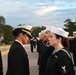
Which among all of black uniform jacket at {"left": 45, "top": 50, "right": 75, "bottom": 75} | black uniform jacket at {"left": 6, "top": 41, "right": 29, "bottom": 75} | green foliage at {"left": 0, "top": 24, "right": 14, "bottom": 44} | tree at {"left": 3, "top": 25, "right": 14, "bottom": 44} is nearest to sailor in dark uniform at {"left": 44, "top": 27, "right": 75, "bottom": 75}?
black uniform jacket at {"left": 45, "top": 50, "right": 75, "bottom": 75}

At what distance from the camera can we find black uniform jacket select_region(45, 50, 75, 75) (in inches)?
194

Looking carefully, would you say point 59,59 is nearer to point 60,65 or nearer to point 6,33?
point 60,65

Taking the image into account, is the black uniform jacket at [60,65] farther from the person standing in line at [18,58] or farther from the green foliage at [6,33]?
the green foliage at [6,33]

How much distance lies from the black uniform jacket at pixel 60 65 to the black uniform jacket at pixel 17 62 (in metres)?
0.46

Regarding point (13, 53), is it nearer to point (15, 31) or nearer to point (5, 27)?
point (15, 31)

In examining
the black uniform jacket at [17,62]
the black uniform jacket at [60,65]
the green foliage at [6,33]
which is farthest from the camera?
the green foliage at [6,33]

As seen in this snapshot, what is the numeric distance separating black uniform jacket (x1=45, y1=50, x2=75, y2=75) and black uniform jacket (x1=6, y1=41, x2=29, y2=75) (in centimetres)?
46

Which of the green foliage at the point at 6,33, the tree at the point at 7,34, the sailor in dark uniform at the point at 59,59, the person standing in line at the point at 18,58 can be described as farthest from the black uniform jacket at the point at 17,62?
the tree at the point at 7,34

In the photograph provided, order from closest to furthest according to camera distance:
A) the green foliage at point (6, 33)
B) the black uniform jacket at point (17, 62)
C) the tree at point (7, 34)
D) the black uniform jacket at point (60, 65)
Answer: the black uniform jacket at point (60, 65) < the black uniform jacket at point (17, 62) < the green foliage at point (6, 33) < the tree at point (7, 34)

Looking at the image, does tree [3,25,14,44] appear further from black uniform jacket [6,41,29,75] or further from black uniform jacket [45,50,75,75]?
black uniform jacket [45,50,75,75]

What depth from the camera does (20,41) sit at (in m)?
5.70

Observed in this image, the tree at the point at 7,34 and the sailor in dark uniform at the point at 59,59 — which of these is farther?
the tree at the point at 7,34

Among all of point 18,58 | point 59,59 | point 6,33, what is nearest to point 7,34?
point 6,33

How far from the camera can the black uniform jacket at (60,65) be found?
4.94 m
